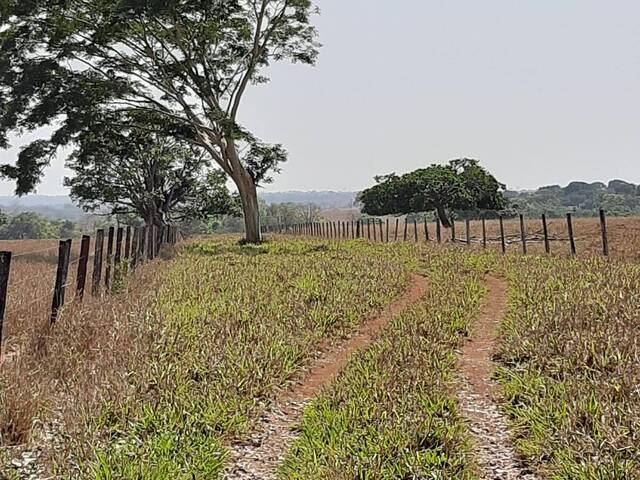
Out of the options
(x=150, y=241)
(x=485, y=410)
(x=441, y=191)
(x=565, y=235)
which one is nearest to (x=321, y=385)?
(x=485, y=410)

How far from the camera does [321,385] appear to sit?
19.3 feet

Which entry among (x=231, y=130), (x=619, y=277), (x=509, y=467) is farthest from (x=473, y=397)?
(x=231, y=130)

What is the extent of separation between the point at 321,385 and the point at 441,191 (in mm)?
38231

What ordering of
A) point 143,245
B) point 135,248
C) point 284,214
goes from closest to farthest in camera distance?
point 135,248 → point 143,245 → point 284,214

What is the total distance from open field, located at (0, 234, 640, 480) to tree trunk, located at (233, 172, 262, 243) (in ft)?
52.2

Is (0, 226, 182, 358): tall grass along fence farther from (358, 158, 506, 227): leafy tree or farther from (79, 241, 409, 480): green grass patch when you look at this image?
(358, 158, 506, 227): leafy tree

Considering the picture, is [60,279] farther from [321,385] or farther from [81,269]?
[321,385]

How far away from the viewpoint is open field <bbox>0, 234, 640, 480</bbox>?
3.96m

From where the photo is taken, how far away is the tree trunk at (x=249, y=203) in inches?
991

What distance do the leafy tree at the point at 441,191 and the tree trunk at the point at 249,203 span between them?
19.3 m

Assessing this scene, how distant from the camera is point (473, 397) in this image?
536 cm

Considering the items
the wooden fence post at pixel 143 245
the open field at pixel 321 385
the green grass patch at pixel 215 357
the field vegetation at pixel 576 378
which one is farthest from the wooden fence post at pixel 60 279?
the wooden fence post at pixel 143 245

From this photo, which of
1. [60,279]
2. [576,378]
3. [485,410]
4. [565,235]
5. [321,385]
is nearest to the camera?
[485,410]

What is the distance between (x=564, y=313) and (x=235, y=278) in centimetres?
697
